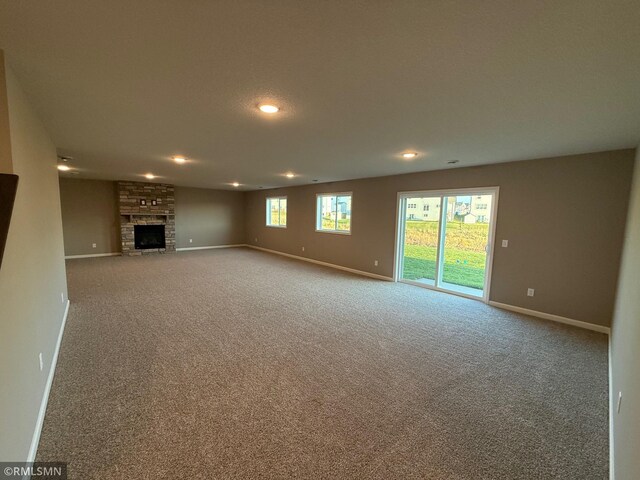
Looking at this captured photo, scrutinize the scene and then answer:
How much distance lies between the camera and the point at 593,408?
2102 millimetres

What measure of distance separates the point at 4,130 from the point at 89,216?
810cm

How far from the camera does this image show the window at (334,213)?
7109mm

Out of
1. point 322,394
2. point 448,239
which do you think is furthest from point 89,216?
point 448,239

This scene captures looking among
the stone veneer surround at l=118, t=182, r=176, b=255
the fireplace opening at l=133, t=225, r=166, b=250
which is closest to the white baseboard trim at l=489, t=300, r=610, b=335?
the stone veneer surround at l=118, t=182, r=176, b=255

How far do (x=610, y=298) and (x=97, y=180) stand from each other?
37.7 ft

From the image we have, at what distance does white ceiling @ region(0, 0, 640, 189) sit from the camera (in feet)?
3.86

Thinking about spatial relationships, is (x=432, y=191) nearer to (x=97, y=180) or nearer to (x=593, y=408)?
(x=593, y=408)

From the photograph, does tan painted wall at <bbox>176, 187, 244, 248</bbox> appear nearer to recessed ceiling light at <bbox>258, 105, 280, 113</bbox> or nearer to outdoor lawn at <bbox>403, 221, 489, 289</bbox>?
outdoor lawn at <bbox>403, 221, 489, 289</bbox>

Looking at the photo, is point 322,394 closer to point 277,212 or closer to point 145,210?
point 277,212

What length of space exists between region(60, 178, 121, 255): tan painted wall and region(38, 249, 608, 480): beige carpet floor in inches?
194

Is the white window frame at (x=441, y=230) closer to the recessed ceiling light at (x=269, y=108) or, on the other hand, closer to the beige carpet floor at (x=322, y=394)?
the beige carpet floor at (x=322, y=394)

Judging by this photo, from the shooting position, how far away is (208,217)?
10109 millimetres

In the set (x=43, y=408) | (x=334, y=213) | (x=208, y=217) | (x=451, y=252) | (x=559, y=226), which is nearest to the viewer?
(x=43, y=408)

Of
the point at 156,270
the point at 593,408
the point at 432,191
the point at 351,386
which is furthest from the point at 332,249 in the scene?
the point at 593,408
